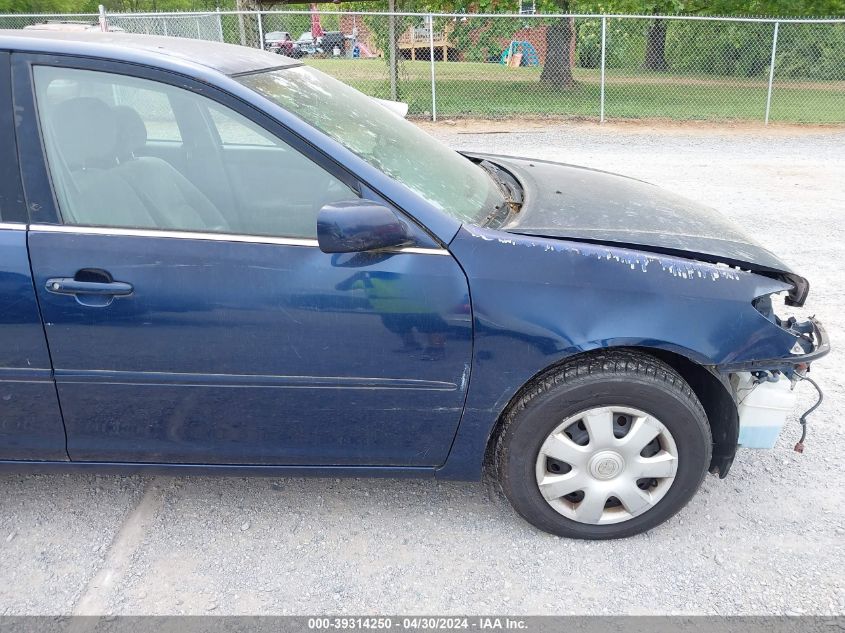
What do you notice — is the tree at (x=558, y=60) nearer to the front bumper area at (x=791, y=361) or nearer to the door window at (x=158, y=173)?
the front bumper area at (x=791, y=361)

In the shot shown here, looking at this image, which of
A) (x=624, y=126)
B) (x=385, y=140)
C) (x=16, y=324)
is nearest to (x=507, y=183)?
(x=385, y=140)

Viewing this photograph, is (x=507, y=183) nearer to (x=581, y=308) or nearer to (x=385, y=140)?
(x=385, y=140)

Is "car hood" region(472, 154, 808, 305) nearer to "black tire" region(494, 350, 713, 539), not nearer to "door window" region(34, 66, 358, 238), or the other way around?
"black tire" region(494, 350, 713, 539)

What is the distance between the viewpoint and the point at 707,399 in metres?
2.88

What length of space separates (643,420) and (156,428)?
1.76m

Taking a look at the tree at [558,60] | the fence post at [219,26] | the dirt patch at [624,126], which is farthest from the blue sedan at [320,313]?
the tree at [558,60]

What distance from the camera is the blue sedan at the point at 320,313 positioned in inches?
97.6

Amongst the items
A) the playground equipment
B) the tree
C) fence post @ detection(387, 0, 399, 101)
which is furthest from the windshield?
the playground equipment

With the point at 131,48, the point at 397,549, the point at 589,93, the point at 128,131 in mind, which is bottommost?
the point at 397,549

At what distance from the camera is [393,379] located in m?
2.58

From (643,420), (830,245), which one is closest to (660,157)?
(830,245)

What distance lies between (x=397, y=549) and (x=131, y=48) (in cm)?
208

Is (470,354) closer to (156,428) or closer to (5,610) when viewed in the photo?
(156,428)

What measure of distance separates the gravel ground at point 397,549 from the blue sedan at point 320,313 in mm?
251
